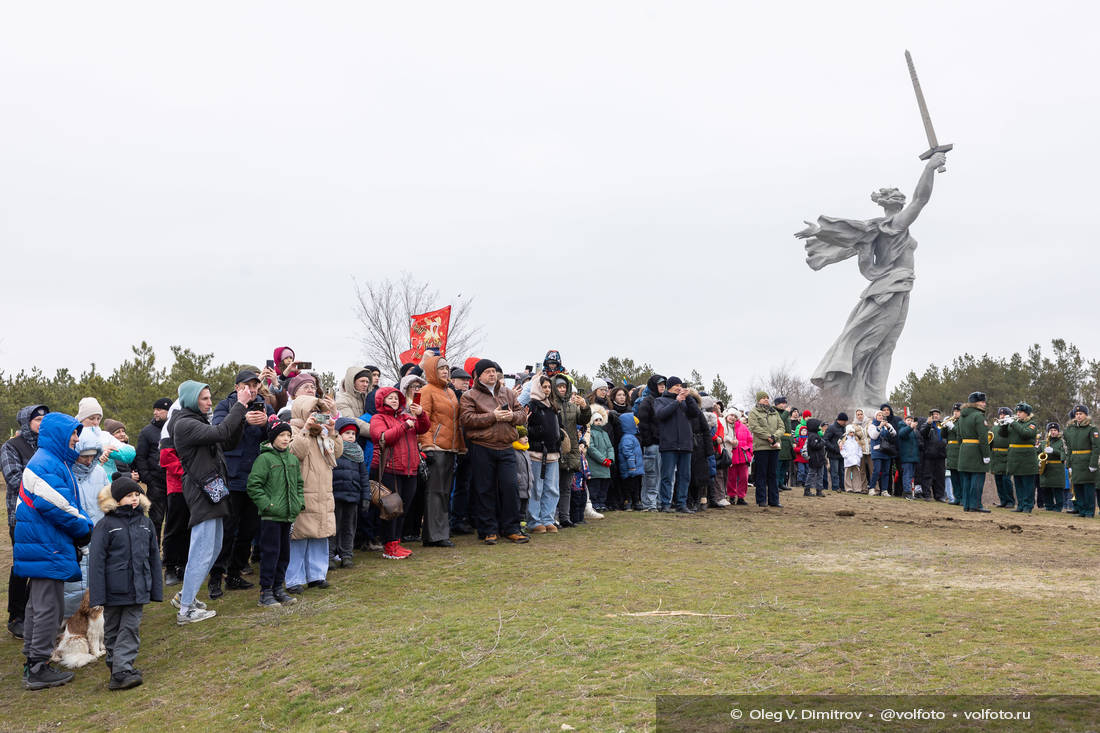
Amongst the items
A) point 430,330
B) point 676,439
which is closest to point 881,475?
point 676,439

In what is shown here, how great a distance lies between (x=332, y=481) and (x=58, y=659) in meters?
2.70

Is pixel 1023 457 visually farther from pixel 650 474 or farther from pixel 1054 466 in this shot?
pixel 650 474

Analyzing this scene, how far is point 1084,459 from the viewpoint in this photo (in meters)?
16.1

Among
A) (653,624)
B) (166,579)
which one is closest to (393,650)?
(653,624)

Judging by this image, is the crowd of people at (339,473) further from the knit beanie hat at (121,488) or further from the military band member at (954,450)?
the military band member at (954,450)

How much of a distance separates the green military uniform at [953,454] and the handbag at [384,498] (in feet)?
39.8

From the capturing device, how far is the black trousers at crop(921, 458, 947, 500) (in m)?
19.0

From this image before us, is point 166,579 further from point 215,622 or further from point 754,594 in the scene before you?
point 754,594

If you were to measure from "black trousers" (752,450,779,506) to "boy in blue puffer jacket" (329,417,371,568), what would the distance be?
8.55 meters

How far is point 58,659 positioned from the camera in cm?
668

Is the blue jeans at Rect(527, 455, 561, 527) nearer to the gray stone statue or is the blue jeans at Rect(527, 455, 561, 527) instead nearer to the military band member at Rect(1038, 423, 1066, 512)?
the military band member at Rect(1038, 423, 1066, 512)

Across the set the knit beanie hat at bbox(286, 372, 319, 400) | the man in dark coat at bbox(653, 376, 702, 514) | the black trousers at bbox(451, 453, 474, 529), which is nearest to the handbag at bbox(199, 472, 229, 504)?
the knit beanie hat at bbox(286, 372, 319, 400)

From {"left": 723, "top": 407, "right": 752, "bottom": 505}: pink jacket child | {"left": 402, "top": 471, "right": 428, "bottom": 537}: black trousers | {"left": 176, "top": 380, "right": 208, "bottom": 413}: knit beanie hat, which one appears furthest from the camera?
{"left": 723, "top": 407, "right": 752, "bottom": 505}: pink jacket child

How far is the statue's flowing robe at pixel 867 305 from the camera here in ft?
116
